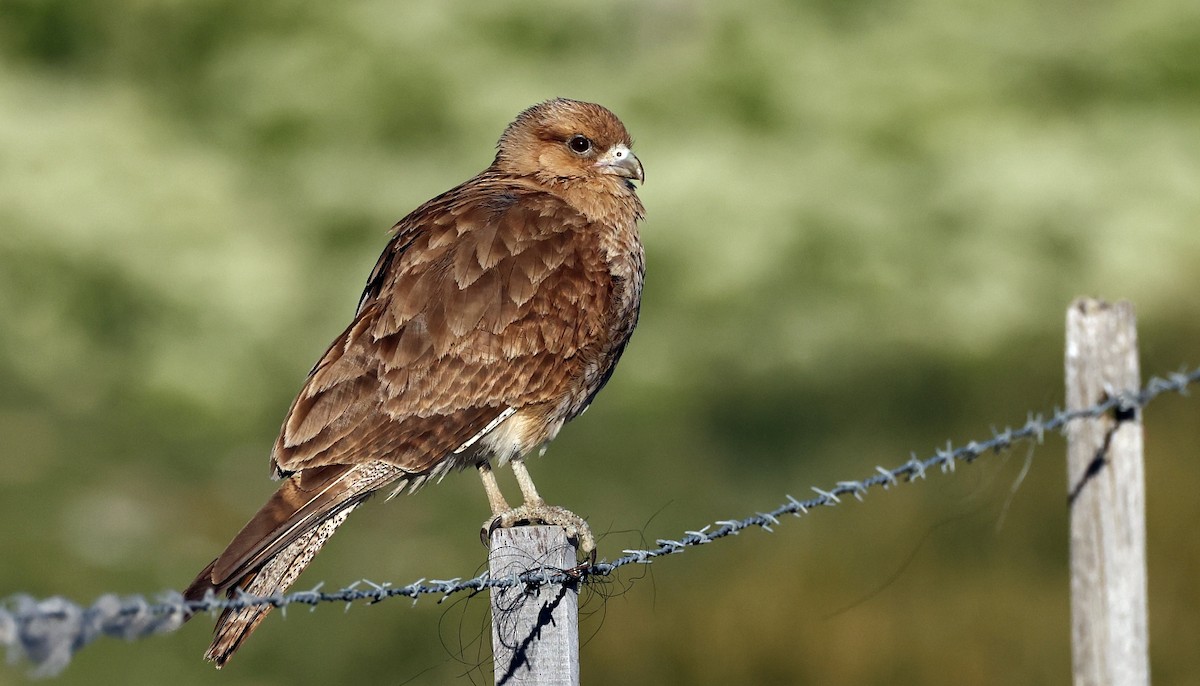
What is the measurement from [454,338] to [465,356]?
7 cm

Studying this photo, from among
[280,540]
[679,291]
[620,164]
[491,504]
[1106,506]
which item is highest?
[679,291]

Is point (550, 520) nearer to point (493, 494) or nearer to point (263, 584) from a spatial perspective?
point (493, 494)

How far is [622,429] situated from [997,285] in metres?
3.72

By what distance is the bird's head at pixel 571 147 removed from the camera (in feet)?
19.4

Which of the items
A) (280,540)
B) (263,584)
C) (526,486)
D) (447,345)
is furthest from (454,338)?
(280,540)

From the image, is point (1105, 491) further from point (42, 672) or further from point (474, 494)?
point (474, 494)

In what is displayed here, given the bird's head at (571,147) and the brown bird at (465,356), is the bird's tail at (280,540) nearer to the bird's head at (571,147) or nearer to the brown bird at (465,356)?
the brown bird at (465,356)

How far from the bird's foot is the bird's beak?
1336 millimetres

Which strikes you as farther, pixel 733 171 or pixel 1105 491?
pixel 733 171

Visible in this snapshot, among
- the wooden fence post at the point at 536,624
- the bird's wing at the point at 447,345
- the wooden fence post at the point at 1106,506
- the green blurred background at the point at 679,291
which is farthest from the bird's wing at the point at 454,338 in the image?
the green blurred background at the point at 679,291

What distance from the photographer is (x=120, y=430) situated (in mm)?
12477

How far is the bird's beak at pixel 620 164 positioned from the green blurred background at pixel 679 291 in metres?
2.09

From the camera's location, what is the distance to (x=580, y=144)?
597 cm

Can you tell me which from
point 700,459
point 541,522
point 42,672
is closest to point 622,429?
point 700,459
